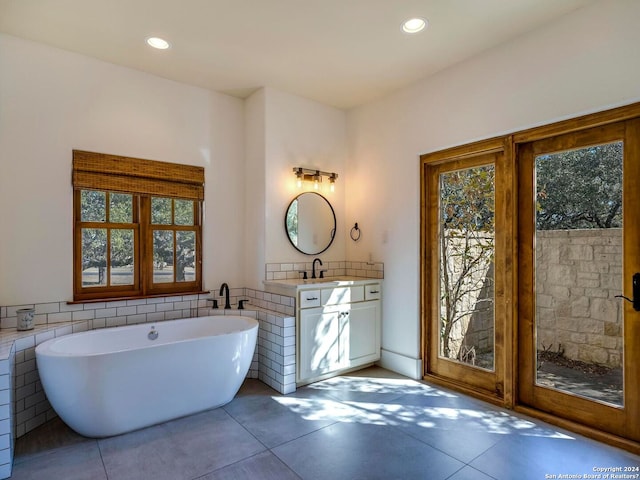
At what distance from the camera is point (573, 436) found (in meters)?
2.61

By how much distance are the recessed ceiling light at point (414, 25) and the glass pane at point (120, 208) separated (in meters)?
2.78

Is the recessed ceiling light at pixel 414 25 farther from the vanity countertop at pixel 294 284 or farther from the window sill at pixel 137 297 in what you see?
the window sill at pixel 137 297

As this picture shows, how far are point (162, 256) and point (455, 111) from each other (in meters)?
3.08

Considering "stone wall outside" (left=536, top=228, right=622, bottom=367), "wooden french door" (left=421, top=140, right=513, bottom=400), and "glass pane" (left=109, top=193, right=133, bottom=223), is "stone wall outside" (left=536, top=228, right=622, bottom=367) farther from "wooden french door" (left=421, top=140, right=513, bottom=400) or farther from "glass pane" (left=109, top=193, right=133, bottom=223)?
"glass pane" (left=109, top=193, right=133, bottom=223)

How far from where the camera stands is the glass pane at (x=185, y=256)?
3822mm

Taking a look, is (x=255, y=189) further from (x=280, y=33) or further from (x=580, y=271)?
(x=580, y=271)

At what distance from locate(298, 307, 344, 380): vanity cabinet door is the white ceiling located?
2.29 meters

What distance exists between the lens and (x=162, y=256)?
373cm

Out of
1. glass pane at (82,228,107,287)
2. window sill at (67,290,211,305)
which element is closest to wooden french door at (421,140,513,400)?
window sill at (67,290,211,305)

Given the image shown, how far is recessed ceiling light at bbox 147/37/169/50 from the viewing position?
3.01m

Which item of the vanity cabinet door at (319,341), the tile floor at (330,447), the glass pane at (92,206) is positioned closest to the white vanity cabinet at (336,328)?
the vanity cabinet door at (319,341)

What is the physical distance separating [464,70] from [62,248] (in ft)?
12.4

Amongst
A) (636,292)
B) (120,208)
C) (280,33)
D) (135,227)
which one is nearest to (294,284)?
(135,227)

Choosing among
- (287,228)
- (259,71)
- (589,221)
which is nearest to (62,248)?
(287,228)
